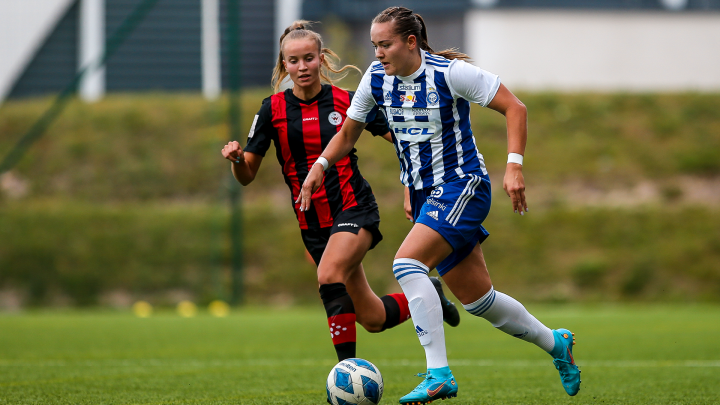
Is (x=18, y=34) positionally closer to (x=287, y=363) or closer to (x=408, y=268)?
(x=287, y=363)

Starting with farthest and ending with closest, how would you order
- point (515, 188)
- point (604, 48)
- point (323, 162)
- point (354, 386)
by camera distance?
point (604, 48) < point (323, 162) < point (354, 386) < point (515, 188)

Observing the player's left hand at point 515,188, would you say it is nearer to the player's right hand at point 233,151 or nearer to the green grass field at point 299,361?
the green grass field at point 299,361

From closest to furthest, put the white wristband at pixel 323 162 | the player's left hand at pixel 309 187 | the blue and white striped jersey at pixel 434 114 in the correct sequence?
the blue and white striped jersey at pixel 434 114
the player's left hand at pixel 309 187
the white wristband at pixel 323 162

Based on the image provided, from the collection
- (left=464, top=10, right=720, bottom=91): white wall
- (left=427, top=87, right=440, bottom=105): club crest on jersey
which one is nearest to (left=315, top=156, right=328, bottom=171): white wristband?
(left=427, top=87, right=440, bottom=105): club crest on jersey

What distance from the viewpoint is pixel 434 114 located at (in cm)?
396

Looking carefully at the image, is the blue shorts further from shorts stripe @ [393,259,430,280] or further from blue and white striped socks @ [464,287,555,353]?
blue and white striped socks @ [464,287,555,353]

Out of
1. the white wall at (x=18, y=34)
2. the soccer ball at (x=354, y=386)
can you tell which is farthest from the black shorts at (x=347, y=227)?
the white wall at (x=18, y=34)

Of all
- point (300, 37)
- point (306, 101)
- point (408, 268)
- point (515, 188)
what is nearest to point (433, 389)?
point (408, 268)

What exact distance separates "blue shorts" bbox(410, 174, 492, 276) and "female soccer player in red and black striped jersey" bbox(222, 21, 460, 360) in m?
0.65

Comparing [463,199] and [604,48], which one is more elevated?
[604,48]

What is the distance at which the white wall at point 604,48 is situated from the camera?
19.8 meters

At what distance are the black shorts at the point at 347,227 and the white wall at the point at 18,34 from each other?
1242 cm

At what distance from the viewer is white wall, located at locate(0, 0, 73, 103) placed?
601 inches

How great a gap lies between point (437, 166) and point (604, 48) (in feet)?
57.5
